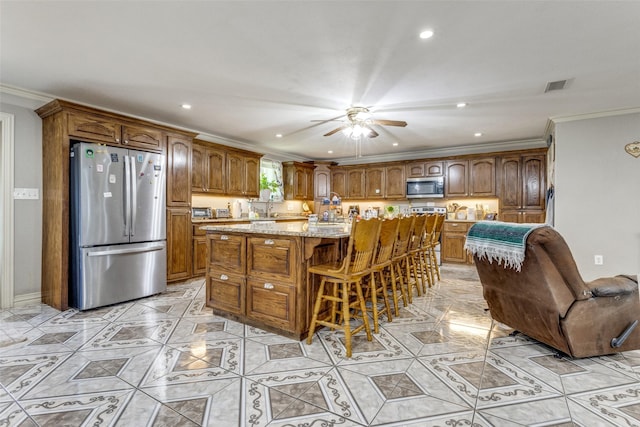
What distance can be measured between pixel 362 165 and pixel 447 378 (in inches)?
236

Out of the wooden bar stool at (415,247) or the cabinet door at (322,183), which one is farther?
the cabinet door at (322,183)

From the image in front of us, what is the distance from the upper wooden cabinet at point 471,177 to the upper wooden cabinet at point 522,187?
17 cm

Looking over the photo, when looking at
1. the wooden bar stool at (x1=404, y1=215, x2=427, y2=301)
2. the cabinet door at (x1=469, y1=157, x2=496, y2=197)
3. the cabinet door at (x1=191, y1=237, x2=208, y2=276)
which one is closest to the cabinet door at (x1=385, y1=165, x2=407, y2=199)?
the cabinet door at (x1=469, y1=157, x2=496, y2=197)

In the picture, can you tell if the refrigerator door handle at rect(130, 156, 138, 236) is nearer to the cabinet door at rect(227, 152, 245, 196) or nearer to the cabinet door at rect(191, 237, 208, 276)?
the cabinet door at rect(191, 237, 208, 276)

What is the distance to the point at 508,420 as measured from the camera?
5.43 feet

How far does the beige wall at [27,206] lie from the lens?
3.52m

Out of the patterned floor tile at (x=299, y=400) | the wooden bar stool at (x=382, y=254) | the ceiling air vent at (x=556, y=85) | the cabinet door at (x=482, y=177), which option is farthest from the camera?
the cabinet door at (x=482, y=177)

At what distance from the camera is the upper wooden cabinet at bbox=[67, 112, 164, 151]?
3465 mm

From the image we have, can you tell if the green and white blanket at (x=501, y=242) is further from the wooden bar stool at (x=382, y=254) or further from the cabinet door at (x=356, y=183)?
the cabinet door at (x=356, y=183)

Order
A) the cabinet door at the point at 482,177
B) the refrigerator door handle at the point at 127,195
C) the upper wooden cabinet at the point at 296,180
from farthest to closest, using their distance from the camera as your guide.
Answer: the upper wooden cabinet at the point at 296,180, the cabinet door at the point at 482,177, the refrigerator door handle at the point at 127,195

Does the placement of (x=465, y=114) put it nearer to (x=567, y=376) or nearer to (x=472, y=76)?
(x=472, y=76)

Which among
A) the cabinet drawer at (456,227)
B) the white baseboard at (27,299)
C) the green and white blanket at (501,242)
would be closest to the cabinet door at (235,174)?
the white baseboard at (27,299)

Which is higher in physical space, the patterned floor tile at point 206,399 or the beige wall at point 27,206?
the beige wall at point 27,206

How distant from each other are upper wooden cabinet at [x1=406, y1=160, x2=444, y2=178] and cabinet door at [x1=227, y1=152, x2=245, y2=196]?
3.61 m
